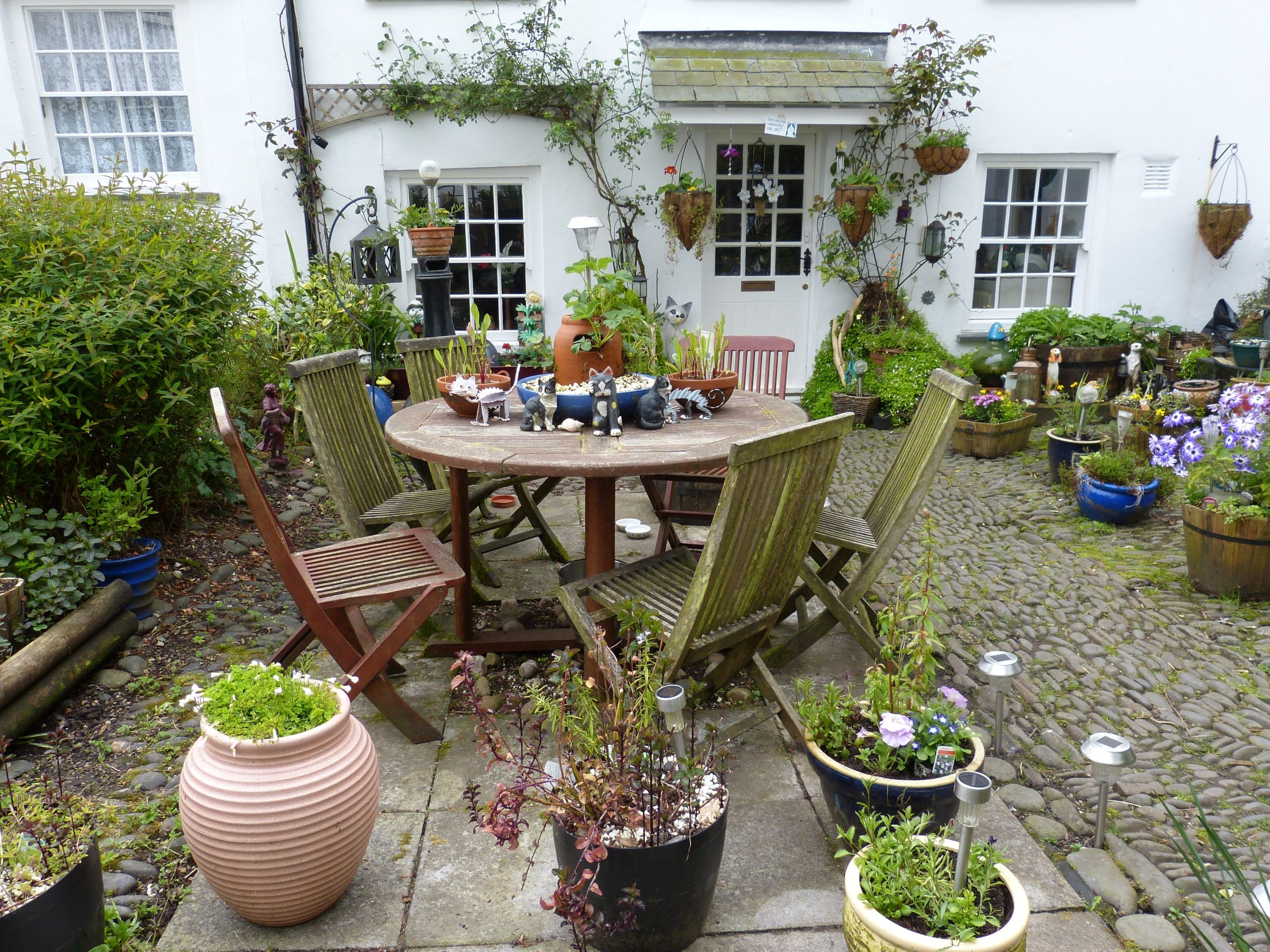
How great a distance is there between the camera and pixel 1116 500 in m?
5.38

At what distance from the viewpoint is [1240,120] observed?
845 centimetres

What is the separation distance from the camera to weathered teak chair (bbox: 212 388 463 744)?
2795mm

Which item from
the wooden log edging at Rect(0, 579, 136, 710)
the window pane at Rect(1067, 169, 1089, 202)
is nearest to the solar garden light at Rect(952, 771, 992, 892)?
the wooden log edging at Rect(0, 579, 136, 710)

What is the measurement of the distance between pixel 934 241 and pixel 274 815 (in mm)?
7770

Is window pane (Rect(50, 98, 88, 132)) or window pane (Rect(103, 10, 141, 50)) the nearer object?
window pane (Rect(103, 10, 141, 50))

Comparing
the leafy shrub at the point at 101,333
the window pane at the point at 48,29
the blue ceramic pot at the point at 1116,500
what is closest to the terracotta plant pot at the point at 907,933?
the leafy shrub at the point at 101,333

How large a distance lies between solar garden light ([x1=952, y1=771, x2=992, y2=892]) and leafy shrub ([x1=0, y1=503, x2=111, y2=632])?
3.43 metres

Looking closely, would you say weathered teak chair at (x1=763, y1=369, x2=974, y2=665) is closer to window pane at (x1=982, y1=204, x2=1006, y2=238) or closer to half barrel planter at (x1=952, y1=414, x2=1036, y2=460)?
half barrel planter at (x1=952, y1=414, x2=1036, y2=460)

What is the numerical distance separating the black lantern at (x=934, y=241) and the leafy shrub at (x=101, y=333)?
20.1ft

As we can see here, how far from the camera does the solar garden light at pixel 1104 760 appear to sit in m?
2.48

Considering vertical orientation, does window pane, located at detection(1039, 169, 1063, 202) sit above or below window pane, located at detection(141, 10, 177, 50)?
below

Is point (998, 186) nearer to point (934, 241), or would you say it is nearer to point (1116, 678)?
point (934, 241)

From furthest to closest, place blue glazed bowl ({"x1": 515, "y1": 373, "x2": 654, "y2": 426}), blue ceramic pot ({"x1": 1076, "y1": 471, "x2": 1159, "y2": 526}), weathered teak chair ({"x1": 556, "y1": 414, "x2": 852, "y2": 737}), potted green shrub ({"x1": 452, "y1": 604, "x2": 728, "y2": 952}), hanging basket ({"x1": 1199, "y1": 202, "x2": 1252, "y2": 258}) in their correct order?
hanging basket ({"x1": 1199, "y1": 202, "x2": 1252, "y2": 258})
blue ceramic pot ({"x1": 1076, "y1": 471, "x2": 1159, "y2": 526})
blue glazed bowl ({"x1": 515, "y1": 373, "x2": 654, "y2": 426})
weathered teak chair ({"x1": 556, "y1": 414, "x2": 852, "y2": 737})
potted green shrub ({"x1": 452, "y1": 604, "x2": 728, "y2": 952})

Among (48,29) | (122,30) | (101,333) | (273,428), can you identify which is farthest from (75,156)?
(101,333)
